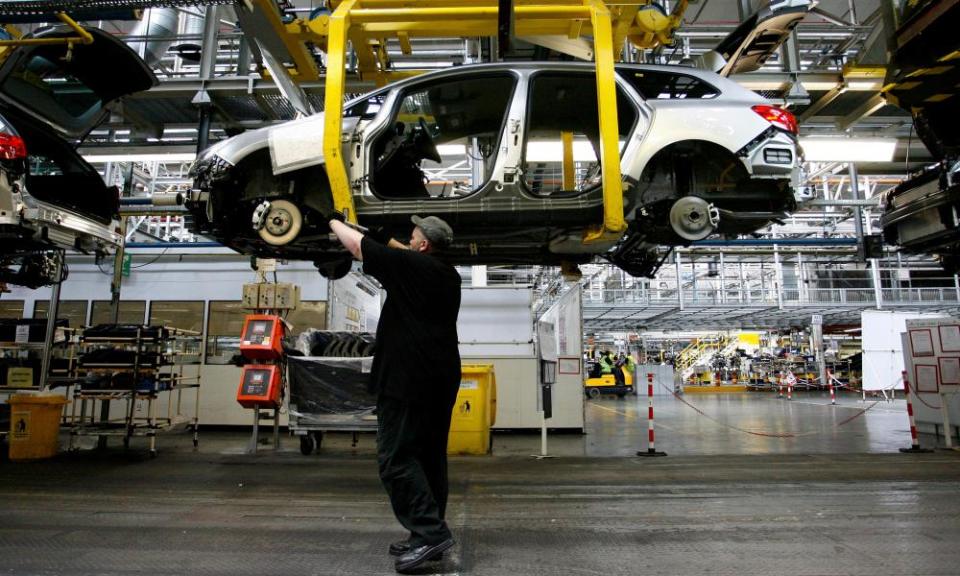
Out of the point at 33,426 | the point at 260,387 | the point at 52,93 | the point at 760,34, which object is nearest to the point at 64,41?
the point at 52,93

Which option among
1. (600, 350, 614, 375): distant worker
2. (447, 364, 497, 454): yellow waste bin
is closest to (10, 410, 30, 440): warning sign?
(447, 364, 497, 454): yellow waste bin

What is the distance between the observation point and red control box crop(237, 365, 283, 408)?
5.74 metres

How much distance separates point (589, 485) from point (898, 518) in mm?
1902

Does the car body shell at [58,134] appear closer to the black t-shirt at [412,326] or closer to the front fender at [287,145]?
the front fender at [287,145]

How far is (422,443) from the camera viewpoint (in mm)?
2230

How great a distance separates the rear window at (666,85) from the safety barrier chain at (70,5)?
283 cm

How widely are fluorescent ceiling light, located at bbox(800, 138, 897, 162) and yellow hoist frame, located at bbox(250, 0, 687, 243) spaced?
141 inches

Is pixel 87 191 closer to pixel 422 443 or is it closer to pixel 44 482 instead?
pixel 44 482

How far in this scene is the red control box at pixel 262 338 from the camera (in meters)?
5.79

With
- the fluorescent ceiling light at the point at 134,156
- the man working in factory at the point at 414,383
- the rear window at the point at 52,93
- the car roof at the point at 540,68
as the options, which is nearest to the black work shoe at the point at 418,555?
the man working in factory at the point at 414,383

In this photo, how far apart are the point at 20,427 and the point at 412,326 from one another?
5.67m

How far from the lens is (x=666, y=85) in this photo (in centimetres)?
388

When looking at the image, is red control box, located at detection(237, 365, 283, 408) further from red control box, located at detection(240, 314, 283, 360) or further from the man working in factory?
the man working in factory

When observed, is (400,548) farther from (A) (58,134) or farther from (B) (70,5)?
(A) (58,134)
